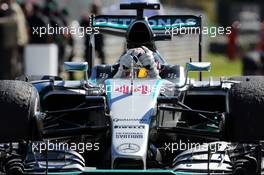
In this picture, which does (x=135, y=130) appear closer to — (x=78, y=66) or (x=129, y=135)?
(x=129, y=135)

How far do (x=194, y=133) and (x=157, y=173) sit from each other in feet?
3.19

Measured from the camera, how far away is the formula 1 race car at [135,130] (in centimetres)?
746

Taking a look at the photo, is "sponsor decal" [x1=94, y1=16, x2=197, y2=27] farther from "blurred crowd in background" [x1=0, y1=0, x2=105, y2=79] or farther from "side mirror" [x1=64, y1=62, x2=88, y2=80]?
"blurred crowd in background" [x1=0, y1=0, x2=105, y2=79]

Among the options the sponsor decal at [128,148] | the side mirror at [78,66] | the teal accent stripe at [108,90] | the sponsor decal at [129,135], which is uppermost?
the side mirror at [78,66]

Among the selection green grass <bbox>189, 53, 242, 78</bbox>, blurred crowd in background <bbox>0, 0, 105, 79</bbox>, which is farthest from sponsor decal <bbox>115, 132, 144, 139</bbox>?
green grass <bbox>189, 53, 242, 78</bbox>

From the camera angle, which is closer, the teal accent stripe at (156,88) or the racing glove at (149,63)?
the teal accent stripe at (156,88)

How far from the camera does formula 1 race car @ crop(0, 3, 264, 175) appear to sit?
24.5 ft

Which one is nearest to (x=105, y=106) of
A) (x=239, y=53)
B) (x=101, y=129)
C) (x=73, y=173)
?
(x=101, y=129)

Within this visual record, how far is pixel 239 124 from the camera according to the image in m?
7.53

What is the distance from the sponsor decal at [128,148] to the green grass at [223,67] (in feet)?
43.4

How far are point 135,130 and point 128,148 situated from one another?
235 mm

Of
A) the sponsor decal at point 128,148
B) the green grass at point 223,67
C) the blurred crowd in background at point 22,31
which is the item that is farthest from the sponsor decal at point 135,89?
the green grass at point 223,67

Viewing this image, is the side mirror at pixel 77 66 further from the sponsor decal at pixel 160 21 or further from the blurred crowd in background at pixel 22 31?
the blurred crowd in background at pixel 22 31

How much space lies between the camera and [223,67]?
2692 centimetres
